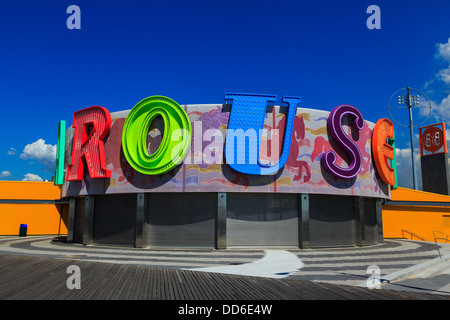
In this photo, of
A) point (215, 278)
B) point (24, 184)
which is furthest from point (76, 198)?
point (215, 278)

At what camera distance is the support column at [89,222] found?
88.8ft

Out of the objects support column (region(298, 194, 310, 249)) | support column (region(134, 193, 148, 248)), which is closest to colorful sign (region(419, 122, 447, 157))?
support column (region(298, 194, 310, 249))

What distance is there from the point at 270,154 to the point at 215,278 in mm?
12512

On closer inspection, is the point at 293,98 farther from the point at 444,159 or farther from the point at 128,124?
the point at 444,159

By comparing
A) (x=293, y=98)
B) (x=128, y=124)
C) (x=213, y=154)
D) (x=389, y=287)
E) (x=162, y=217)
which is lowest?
(x=389, y=287)

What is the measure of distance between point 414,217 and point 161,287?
121 ft

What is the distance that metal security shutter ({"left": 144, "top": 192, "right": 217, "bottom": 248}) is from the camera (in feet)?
78.2

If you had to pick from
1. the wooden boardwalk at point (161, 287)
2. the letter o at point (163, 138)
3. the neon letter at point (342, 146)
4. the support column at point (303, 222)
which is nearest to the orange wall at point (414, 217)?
the neon letter at point (342, 146)

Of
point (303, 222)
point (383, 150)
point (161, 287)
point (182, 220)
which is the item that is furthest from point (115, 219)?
point (383, 150)

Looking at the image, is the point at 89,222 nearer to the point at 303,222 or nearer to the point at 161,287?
the point at 303,222

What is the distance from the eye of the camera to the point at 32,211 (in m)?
40.7

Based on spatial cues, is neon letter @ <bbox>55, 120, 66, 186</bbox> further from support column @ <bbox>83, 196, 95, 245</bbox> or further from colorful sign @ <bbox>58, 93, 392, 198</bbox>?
colorful sign @ <bbox>58, 93, 392, 198</bbox>

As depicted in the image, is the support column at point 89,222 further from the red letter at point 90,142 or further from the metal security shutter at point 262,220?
the metal security shutter at point 262,220
